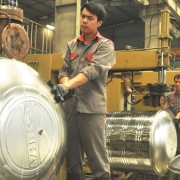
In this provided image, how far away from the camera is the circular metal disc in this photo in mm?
2166

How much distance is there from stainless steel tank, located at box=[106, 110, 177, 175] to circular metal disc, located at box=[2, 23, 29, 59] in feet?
4.92

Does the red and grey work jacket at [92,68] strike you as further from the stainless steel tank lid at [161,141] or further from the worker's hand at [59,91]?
the stainless steel tank lid at [161,141]

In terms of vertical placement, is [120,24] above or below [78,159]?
above

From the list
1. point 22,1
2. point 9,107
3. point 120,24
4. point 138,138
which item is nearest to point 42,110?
point 9,107

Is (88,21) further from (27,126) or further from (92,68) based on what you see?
(27,126)

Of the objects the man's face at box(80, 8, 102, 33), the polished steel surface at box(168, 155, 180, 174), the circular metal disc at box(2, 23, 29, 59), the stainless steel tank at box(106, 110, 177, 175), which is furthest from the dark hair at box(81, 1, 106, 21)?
the stainless steel tank at box(106, 110, 177, 175)

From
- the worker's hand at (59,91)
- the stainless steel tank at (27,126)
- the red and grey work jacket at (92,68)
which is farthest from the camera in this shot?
the red and grey work jacket at (92,68)

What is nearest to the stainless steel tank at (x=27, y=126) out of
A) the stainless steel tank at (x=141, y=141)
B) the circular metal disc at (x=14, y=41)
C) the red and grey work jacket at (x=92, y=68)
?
the red and grey work jacket at (x=92, y=68)

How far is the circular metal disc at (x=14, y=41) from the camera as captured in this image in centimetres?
217

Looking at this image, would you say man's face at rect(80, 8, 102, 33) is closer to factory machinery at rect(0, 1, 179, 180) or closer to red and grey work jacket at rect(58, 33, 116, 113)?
red and grey work jacket at rect(58, 33, 116, 113)

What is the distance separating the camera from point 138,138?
10.8ft

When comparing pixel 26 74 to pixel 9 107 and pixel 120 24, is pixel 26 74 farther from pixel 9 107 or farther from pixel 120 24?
pixel 120 24

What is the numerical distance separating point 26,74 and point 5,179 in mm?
514

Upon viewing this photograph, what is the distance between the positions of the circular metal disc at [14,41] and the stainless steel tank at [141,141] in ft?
4.92
